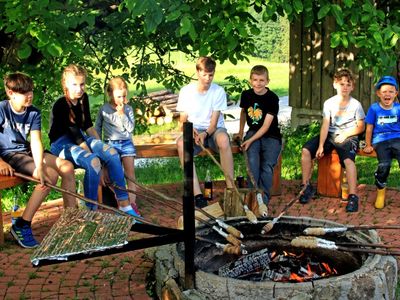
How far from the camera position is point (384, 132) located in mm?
6641

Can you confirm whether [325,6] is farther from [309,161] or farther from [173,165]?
[173,165]

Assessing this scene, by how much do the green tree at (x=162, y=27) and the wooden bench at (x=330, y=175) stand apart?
40.7 inches

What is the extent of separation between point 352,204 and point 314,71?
A: 196 inches

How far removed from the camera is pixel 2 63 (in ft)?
23.0

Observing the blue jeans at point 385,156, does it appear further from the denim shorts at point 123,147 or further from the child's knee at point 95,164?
the child's knee at point 95,164

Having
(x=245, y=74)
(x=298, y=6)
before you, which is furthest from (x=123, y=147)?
(x=245, y=74)

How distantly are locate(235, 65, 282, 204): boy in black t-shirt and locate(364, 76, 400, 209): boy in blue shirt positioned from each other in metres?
0.95

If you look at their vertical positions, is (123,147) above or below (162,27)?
below

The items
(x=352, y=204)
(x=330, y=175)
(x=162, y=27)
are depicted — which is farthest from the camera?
(x=162, y=27)

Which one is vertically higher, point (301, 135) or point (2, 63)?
point (2, 63)

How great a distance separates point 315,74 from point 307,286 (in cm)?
769

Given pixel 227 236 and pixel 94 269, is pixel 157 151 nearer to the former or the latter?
pixel 94 269

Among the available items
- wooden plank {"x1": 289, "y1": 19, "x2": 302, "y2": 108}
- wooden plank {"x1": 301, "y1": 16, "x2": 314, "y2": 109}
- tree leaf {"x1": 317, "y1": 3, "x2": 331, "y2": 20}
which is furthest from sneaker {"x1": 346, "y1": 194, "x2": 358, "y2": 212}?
wooden plank {"x1": 289, "y1": 19, "x2": 302, "y2": 108}

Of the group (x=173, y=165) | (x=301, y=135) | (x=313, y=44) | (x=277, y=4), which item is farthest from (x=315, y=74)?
(x=277, y=4)
